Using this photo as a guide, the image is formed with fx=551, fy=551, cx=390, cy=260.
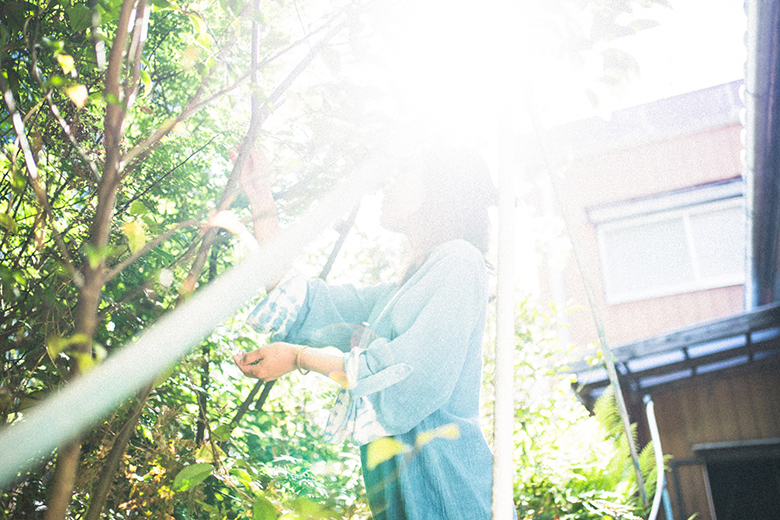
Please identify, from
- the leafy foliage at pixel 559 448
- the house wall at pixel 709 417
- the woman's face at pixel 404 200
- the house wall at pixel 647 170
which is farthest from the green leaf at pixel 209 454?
the house wall at pixel 647 170

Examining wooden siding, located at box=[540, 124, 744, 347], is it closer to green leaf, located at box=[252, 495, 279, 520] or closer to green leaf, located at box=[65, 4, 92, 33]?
green leaf, located at box=[65, 4, 92, 33]

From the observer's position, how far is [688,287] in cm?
796

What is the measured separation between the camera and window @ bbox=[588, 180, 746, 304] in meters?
7.98

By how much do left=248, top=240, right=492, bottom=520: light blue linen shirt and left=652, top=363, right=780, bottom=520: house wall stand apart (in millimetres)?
4052

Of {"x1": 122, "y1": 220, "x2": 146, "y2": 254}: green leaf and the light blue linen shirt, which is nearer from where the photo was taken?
{"x1": 122, "y1": 220, "x2": 146, "y2": 254}: green leaf

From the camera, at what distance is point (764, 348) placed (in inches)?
165

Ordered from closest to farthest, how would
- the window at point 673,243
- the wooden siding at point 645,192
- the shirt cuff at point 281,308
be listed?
the shirt cuff at point 281,308 < the wooden siding at point 645,192 < the window at point 673,243

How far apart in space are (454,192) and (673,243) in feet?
26.1

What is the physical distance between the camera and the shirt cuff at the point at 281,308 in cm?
128

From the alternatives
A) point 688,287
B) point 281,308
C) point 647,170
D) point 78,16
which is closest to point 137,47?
point 78,16

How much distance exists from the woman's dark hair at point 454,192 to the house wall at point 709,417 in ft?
12.8

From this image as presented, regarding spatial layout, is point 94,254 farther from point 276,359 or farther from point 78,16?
point 78,16

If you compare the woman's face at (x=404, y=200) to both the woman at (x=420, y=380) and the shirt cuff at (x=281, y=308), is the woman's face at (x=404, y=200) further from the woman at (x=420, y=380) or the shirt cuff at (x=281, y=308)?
the shirt cuff at (x=281, y=308)

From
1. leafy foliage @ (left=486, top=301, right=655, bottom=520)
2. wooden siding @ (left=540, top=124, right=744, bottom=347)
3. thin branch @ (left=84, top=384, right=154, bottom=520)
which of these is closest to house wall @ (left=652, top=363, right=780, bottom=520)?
leafy foliage @ (left=486, top=301, right=655, bottom=520)
